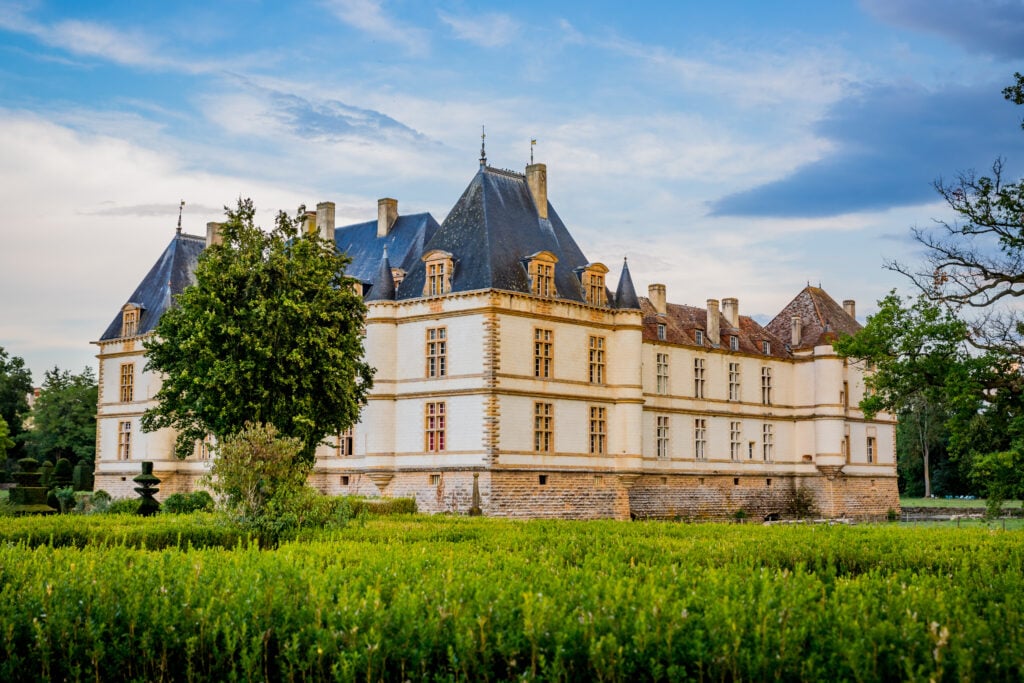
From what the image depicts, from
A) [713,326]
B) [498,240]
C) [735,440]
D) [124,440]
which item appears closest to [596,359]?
[498,240]

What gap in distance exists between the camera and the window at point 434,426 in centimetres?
4497

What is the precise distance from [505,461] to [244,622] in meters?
33.6

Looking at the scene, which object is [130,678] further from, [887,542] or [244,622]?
[887,542]

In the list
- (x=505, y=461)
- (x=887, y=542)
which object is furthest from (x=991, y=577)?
(x=505, y=461)

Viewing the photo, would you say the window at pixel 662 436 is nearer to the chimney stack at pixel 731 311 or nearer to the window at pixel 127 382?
the chimney stack at pixel 731 311

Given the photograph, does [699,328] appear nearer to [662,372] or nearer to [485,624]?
[662,372]

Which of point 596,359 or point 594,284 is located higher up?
point 594,284

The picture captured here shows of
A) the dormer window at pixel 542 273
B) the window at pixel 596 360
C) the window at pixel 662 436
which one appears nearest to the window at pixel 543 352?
the dormer window at pixel 542 273

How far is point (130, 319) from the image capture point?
57.0 meters

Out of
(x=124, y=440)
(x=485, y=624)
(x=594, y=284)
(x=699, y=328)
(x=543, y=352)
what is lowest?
(x=485, y=624)

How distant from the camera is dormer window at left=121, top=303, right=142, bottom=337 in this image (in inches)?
2234

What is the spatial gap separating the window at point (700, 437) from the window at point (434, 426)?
14.6 m

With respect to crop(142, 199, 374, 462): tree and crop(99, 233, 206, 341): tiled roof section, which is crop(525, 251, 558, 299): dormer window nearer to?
crop(142, 199, 374, 462): tree

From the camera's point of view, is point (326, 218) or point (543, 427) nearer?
point (543, 427)
